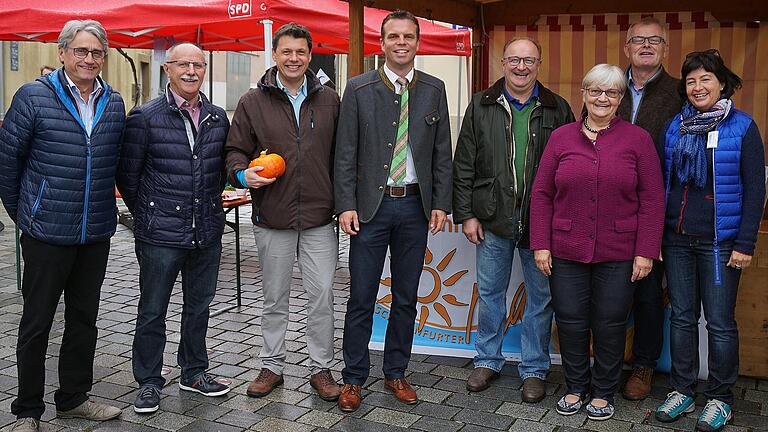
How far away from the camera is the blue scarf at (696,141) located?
13.2 feet

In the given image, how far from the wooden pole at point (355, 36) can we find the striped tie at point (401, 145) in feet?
2.31

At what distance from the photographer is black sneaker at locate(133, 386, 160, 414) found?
4.31 m

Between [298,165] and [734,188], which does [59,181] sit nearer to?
[298,165]

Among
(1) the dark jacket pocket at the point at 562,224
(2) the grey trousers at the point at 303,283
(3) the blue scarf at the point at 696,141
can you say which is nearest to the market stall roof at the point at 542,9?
(2) the grey trousers at the point at 303,283

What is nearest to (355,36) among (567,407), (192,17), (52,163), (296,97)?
(296,97)

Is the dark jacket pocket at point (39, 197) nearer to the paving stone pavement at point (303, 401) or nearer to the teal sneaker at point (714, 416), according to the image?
the paving stone pavement at point (303, 401)

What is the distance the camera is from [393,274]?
4.52 m

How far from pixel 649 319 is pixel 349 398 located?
167 centimetres

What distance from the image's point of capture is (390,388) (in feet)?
15.2

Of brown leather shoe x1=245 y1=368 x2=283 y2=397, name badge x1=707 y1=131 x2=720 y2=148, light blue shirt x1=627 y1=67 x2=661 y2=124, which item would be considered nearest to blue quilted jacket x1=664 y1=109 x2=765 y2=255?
name badge x1=707 y1=131 x2=720 y2=148

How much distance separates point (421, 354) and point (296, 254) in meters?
1.25

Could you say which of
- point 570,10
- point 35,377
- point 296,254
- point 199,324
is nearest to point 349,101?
point 296,254

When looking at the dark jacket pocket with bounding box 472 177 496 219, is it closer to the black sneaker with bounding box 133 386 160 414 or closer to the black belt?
the black belt

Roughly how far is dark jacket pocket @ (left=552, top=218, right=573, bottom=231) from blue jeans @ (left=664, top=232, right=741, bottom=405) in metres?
0.50
